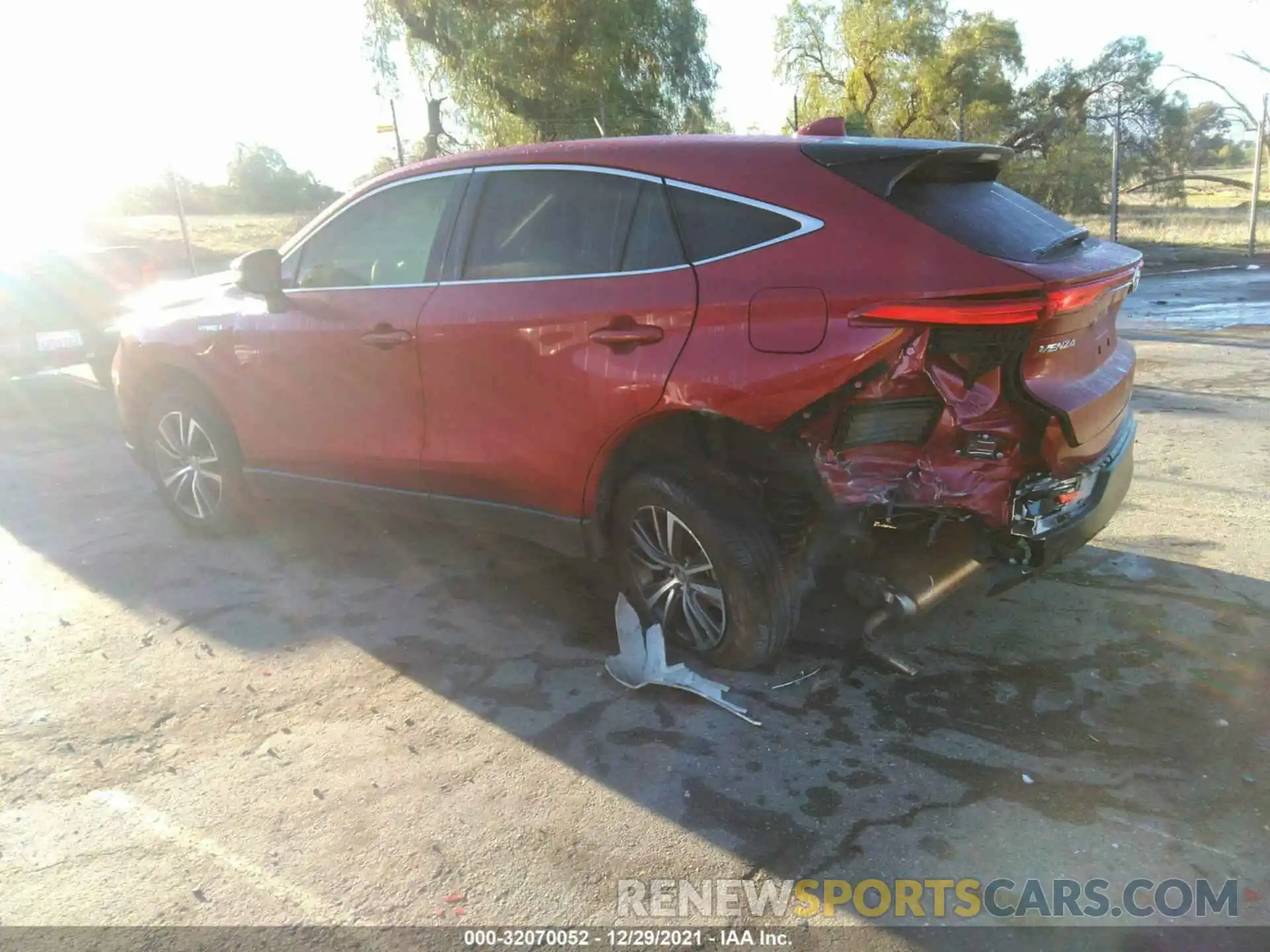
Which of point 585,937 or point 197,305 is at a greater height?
point 197,305

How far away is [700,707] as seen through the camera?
11.3 feet

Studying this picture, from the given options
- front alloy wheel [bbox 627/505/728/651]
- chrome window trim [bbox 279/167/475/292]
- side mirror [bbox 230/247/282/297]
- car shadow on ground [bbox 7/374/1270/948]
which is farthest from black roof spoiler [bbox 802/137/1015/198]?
side mirror [bbox 230/247/282/297]

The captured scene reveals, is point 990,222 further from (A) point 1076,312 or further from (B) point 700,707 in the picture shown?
(B) point 700,707

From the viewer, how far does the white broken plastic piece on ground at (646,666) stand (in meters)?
3.52

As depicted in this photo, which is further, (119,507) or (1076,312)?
(119,507)

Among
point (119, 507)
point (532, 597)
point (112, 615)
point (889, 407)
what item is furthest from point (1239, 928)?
point (119, 507)

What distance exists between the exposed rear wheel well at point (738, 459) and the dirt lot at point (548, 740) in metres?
0.63

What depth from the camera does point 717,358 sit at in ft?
10.6

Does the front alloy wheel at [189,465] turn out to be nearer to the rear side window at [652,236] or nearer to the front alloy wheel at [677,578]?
the front alloy wheel at [677,578]

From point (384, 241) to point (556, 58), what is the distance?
19095mm

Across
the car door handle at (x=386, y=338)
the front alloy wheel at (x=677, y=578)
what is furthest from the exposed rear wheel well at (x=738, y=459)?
the car door handle at (x=386, y=338)

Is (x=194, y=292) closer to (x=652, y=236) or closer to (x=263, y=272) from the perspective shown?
(x=263, y=272)

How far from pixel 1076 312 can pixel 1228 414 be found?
4780 millimetres

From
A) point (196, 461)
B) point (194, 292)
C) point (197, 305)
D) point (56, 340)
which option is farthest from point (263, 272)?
point (56, 340)
